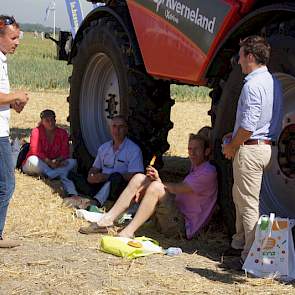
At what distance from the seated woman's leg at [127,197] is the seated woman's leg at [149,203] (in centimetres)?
22

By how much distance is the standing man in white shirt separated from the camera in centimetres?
500

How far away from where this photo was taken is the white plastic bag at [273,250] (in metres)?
4.43

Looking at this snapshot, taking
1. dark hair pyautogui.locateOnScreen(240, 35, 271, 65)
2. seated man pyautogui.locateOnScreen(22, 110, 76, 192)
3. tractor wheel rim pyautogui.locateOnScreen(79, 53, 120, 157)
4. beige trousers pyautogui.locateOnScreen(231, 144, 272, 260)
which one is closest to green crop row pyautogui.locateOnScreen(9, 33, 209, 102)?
tractor wheel rim pyautogui.locateOnScreen(79, 53, 120, 157)

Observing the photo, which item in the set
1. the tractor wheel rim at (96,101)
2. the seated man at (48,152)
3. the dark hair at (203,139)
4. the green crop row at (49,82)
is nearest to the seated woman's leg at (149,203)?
the dark hair at (203,139)

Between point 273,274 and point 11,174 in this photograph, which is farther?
point 11,174

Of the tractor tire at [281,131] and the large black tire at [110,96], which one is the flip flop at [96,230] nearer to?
the tractor tire at [281,131]

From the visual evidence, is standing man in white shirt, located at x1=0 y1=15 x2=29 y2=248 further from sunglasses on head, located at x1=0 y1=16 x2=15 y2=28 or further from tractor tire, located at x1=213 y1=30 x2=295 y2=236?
tractor tire, located at x1=213 y1=30 x2=295 y2=236

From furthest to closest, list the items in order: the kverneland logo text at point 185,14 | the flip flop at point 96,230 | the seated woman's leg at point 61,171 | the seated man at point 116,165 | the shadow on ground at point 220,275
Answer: the seated woman's leg at point 61,171 < the seated man at point 116,165 < the flip flop at point 96,230 < the kverneland logo text at point 185,14 < the shadow on ground at point 220,275

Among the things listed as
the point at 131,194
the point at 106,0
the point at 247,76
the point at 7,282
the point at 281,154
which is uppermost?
the point at 106,0

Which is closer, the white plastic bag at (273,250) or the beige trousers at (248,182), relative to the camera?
the white plastic bag at (273,250)

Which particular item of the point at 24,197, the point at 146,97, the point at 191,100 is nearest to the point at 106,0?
the point at 146,97

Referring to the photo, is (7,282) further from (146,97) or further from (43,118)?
(43,118)

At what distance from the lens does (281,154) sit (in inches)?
192

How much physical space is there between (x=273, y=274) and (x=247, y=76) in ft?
4.00
